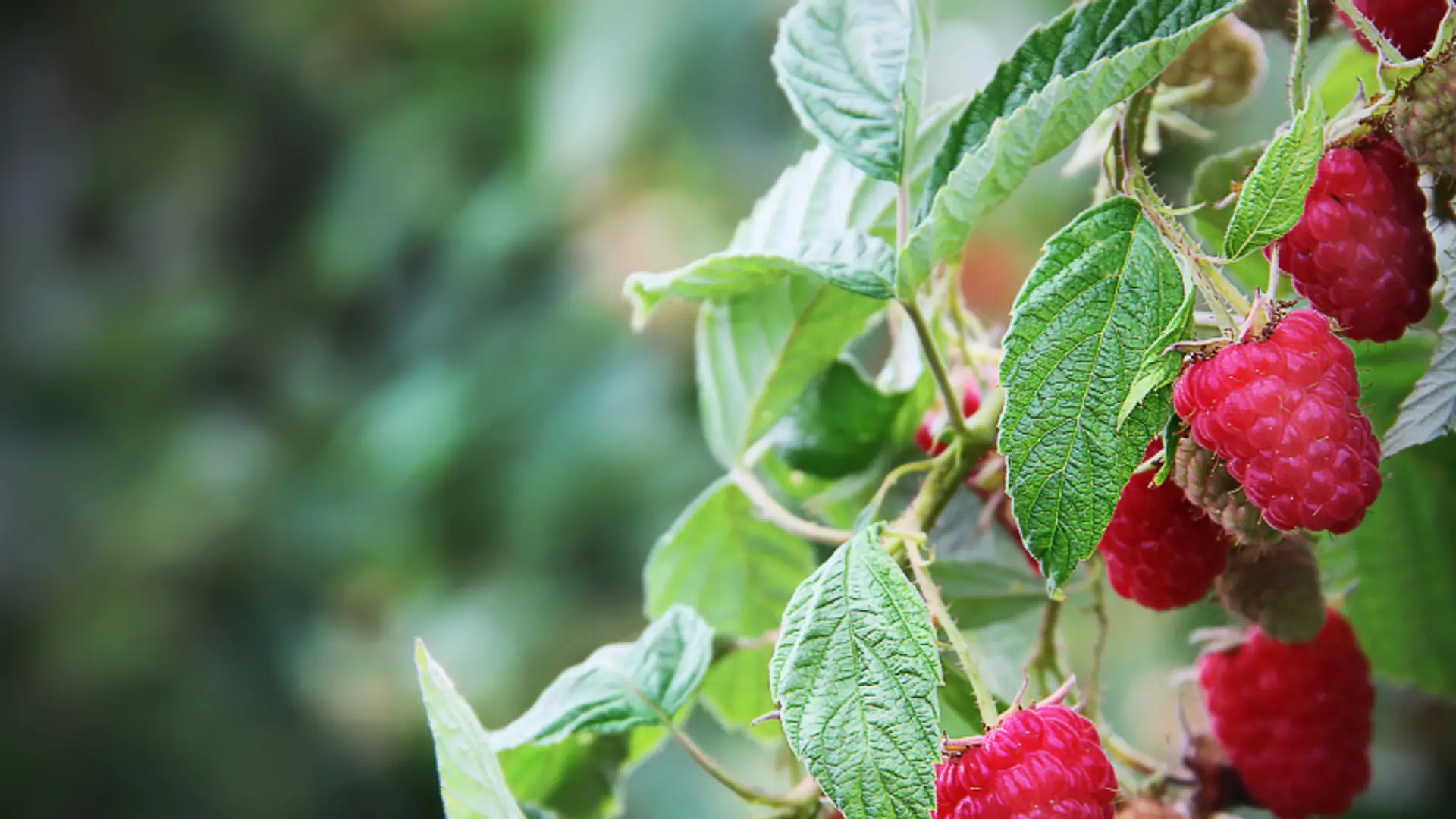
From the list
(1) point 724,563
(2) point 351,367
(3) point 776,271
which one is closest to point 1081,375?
(3) point 776,271

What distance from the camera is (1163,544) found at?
1.08ft

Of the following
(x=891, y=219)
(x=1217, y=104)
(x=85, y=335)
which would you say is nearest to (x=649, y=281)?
(x=891, y=219)

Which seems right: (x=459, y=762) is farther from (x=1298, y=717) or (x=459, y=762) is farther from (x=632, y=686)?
(x=1298, y=717)

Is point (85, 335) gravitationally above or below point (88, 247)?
below

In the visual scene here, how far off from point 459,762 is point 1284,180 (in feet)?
0.77

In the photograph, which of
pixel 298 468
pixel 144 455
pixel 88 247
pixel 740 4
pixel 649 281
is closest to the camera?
pixel 649 281

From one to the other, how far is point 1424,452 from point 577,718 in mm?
310

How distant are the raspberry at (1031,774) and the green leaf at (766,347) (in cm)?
17

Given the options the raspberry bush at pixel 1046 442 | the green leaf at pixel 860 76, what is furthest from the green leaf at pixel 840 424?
the green leaf at pixel 860 76

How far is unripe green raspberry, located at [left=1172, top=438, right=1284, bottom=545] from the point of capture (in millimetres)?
290

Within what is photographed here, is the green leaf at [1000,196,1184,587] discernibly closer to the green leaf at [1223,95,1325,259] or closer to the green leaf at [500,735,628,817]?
the green leaf at [1223,95,1325,259]

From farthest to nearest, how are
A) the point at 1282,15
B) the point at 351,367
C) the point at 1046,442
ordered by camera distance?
1. the point at 351,367
2. the point at 1282,15
3. the point at 1046,442

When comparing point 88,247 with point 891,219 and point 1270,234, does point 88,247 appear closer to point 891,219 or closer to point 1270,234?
point 891,219

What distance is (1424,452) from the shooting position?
1.49 ft
